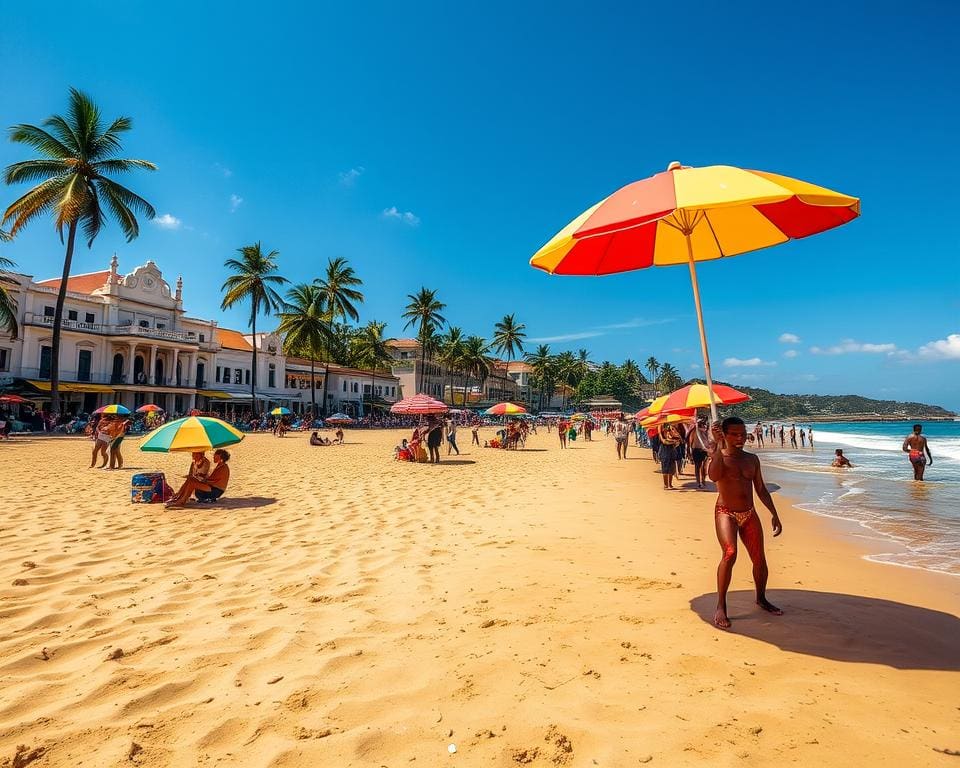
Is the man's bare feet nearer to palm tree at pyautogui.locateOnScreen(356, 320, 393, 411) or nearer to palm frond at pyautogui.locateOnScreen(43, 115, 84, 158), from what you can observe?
palm frond at pyautogui.locateOnScreen(43, 115, 84, 158)

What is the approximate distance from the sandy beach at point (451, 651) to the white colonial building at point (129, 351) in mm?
35898

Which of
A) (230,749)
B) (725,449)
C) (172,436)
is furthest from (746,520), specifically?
(172,436)

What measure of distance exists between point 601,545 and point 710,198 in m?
4.40

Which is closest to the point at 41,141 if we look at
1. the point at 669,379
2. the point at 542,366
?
the point at 542,366

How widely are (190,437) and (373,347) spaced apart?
5791 centimetres

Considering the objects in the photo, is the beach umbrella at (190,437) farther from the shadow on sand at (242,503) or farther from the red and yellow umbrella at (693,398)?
the red and yellow umbrella at (693,398)

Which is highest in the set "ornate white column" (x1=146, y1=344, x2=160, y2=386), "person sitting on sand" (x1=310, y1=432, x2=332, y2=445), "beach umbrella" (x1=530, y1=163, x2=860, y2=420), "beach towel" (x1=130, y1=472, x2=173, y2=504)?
"ornate white column" (x1=146, y1=344, x2=160, y2=386)

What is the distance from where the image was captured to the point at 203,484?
8.48 meters

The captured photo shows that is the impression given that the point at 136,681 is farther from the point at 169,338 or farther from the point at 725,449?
the point at 169,338

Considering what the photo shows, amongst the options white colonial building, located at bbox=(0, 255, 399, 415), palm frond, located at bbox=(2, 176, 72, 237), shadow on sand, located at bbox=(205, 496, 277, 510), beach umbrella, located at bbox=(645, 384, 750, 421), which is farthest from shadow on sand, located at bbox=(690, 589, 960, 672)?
white colonial building, located at bbox=(0, 255, 399, 415)

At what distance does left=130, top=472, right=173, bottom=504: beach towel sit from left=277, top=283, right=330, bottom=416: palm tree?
38521 mm

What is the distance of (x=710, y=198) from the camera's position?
3117 mm

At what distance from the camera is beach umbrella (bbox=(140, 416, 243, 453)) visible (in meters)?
8.06

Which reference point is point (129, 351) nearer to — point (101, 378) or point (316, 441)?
point (101, 378)
